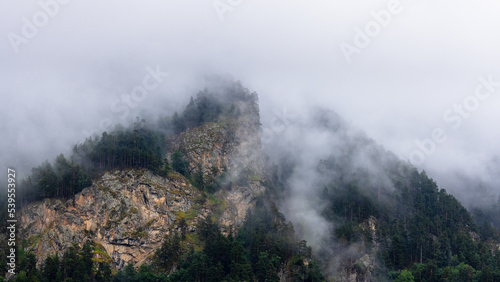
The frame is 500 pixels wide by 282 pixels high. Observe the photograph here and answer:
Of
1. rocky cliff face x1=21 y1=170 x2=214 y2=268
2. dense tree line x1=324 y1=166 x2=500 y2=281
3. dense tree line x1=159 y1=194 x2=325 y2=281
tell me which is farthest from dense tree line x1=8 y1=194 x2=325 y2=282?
dense tree line x1=324 y1=166 x2=500 y2=281

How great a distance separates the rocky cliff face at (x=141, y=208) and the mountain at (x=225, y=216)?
1.01ft

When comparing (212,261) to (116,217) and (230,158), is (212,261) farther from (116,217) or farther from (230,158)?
(230,158)

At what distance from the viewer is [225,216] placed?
161 meters

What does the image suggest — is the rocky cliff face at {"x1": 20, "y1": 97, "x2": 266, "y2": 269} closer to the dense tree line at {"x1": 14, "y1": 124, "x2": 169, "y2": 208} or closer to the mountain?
the mountain

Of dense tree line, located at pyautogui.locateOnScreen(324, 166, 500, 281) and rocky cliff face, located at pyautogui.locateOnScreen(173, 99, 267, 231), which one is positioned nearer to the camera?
dense tree line, located at pyautogui.locateOnScreen(324, 166, 500, 281)

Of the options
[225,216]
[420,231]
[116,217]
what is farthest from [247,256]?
[420,231]

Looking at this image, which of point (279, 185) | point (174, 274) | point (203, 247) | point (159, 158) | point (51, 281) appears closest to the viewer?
point (51, 281)

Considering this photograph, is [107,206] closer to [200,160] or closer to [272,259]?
[200,160]

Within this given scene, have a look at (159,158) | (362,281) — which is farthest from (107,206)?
(362,281)

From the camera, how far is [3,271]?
128250mm

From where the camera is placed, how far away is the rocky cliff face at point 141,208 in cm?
14262

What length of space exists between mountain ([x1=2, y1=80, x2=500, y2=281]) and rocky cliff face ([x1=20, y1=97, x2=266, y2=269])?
0.31m

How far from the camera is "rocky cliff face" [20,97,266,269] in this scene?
14262cm

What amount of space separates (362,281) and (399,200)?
121 feet
